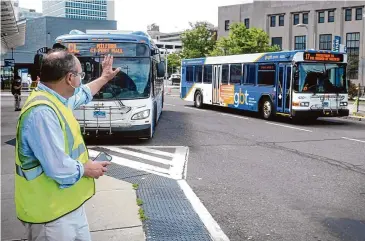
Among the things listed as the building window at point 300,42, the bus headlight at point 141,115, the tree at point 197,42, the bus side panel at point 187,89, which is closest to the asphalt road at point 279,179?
the bus headlight at point 141,115

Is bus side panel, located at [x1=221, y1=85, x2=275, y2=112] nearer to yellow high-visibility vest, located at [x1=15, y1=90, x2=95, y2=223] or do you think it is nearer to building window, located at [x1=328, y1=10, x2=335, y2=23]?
yellow high-visibility vest, located at [x1=15, y1=90, x2=95, y2=223]

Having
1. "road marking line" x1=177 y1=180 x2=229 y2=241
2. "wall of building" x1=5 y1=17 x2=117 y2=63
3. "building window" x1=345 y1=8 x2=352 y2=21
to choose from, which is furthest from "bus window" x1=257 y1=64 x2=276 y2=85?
"wall of building" x1=5 y1=17 x2=117 y2=63

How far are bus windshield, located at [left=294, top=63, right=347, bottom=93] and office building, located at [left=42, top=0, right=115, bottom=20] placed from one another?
349ft

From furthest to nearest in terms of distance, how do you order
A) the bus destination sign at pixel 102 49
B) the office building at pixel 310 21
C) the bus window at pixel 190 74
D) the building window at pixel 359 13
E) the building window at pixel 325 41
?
the building window at pixel 325 41, the office building at pixel 310 21, the building window at pixel 359 13, the bus window at pixel 190 74, the bus destination sign at pixel 102 49

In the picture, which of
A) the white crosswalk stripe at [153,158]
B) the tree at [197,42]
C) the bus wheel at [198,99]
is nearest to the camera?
the white crosswalk stripe at [153,158]

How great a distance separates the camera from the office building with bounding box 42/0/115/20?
118188mm

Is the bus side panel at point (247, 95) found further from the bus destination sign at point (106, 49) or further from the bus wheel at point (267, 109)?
the bus destination sign at point (106, 49)

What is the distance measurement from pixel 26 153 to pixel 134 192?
14.4ft

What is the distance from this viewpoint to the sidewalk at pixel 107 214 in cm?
529

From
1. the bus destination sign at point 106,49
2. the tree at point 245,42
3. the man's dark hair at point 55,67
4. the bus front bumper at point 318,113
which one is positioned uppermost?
the tree at point 245,42

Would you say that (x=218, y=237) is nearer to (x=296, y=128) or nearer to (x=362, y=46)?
(x=296, y=128)

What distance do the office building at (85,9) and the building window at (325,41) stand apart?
63.6 m

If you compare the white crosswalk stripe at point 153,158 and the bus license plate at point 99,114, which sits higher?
the bus license plate at point 99,114

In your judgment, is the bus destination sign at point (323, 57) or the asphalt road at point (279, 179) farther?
the bus destination sign at point (323, 57)
